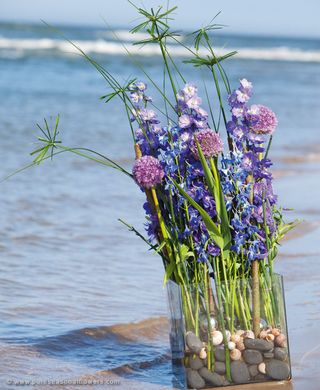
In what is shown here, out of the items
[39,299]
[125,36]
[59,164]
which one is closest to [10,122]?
[59,164]

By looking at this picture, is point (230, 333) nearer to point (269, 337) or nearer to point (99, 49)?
point (269, 337)

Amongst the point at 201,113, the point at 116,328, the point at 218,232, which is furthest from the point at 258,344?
the point at 116,328

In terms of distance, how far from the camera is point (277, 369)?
10.4 ft

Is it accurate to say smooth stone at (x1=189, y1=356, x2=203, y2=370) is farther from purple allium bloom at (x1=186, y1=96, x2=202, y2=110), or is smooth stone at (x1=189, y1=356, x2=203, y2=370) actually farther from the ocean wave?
the ocean wave

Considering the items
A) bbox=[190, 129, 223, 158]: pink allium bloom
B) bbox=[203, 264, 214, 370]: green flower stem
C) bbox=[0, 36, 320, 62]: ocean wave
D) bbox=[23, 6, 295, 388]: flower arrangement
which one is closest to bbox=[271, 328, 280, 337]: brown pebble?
bbox=[23, 6, 295, 388]: flower arrangement

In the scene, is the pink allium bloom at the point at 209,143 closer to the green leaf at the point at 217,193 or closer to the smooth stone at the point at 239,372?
the green leaf at the point at 217,193

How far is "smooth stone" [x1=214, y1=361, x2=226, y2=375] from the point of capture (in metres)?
3.13

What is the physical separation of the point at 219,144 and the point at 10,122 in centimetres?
912

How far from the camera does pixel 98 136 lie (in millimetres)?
11242

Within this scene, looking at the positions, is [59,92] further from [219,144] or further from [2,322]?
[219,144]

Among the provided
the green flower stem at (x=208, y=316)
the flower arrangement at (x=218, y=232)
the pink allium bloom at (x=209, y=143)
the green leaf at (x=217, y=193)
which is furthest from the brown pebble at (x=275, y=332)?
the pink allium bloom at (x=209, y=143)

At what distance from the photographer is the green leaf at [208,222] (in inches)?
117

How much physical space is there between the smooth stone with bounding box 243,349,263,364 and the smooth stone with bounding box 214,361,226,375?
8 centimetres

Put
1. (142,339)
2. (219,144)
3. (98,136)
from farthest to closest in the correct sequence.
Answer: (98,136) < (142,339) < (219,144)
